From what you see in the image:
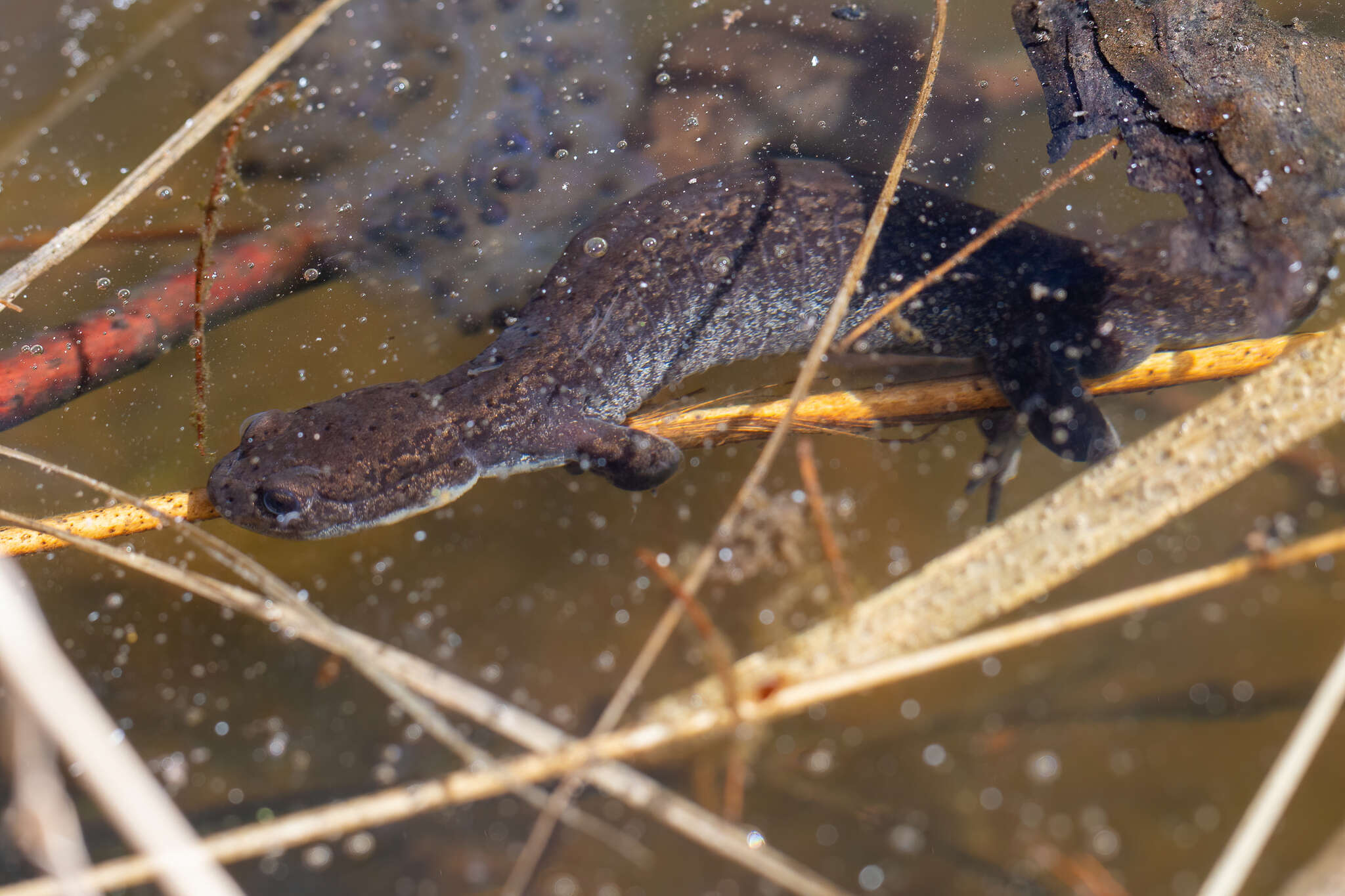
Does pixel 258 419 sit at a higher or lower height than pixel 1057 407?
higher

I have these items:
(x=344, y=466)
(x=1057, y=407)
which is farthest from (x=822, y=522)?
(x=344, y=466)

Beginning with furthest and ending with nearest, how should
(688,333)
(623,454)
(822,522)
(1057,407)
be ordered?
(688,333), (623,454), (1057,407), (822,522)

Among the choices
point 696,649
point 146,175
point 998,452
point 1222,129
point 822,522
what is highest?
point 146,175

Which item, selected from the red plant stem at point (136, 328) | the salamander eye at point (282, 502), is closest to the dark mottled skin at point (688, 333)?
the salamander eye at point (282, 502)

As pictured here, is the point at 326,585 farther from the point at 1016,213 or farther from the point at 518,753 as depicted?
the point at 1016,213

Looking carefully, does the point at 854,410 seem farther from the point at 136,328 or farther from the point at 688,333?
the point at 136,328

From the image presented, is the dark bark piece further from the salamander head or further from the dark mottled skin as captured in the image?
the salamander head

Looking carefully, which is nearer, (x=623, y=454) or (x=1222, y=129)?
(x=1222, y=129)

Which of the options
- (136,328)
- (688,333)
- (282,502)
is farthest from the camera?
(688,333)
